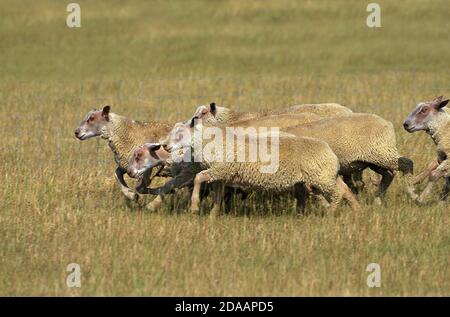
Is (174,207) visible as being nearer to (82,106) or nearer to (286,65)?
(82,106)

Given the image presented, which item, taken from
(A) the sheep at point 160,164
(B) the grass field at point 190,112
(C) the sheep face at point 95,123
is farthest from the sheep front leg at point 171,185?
(C) the sheep face at point 95,123

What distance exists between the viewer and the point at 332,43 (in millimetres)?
33000

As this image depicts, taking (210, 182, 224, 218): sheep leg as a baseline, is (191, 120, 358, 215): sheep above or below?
above

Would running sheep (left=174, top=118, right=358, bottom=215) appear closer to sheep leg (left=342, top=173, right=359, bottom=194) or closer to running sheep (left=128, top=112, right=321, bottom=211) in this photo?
running sheep (left=128, top=112, right=321, bottom=211)

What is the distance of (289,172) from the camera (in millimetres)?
10531

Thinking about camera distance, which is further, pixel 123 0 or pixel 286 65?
pixel 123 0

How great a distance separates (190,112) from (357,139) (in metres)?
8.18

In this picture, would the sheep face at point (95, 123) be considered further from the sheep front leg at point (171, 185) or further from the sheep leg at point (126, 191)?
the sheep front leg at point (171, 185)

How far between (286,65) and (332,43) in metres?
3.30

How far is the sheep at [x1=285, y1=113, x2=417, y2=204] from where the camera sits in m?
11.4

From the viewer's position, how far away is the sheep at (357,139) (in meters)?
11.4

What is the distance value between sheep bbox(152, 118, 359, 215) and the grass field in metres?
0.34

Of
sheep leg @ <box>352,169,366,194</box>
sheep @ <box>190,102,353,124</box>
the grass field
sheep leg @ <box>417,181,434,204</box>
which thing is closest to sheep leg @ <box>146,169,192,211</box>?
the grass field
